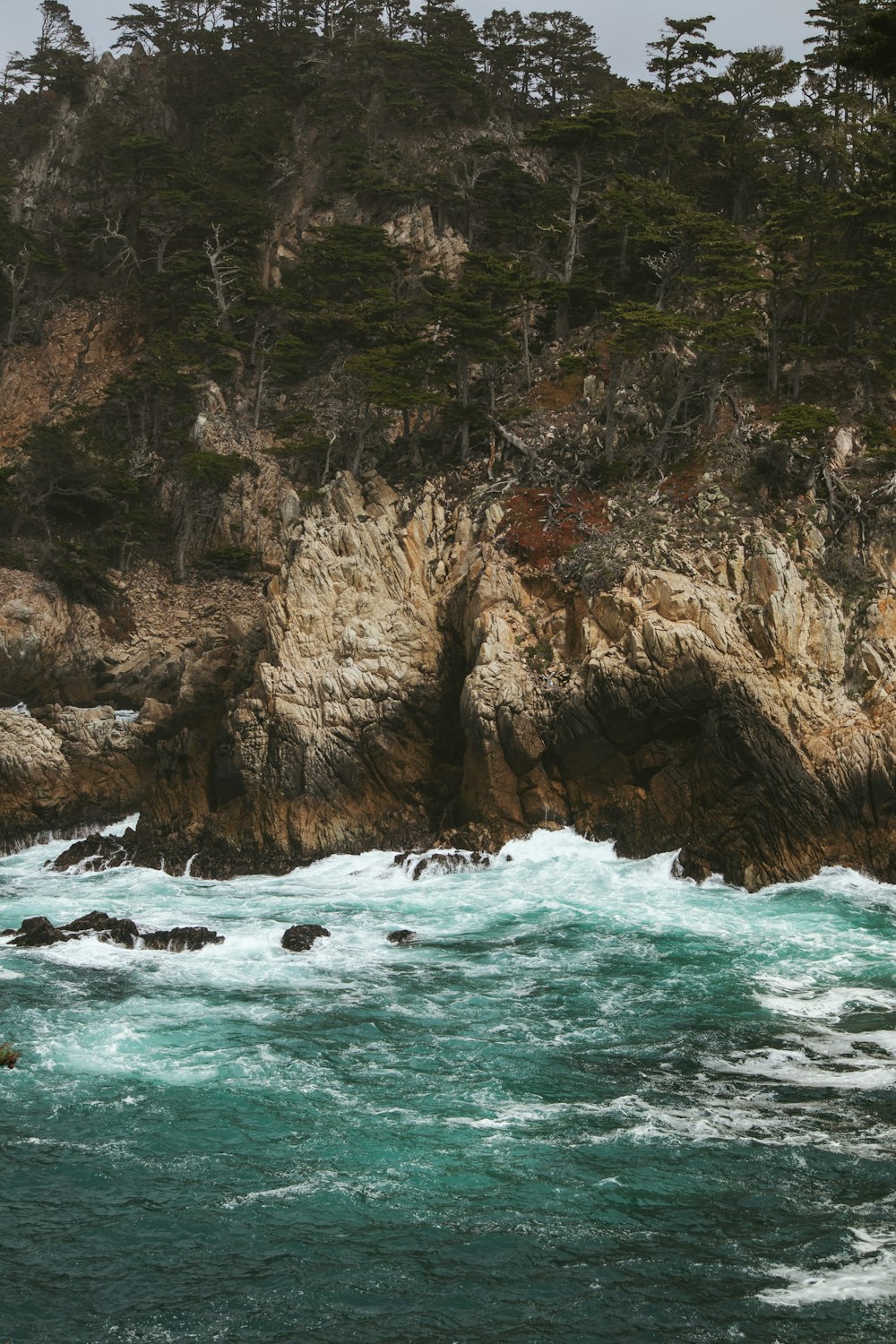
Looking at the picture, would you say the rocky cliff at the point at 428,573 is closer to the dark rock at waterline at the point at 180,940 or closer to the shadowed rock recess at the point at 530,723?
the shadowed rock recess at the point at 530,723

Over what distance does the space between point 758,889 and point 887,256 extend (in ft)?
70.1

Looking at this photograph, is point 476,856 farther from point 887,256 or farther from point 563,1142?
point 887,256

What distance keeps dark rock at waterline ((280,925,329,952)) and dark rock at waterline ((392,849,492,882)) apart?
5347mm

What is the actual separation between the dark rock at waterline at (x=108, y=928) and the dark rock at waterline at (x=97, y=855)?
622 cm

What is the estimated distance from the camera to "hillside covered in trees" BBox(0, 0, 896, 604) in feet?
128

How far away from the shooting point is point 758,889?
2766 cm

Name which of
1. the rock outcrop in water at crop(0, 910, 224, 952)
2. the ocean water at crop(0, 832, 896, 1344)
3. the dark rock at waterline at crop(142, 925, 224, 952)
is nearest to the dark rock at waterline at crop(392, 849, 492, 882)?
the ocean water at crop(0, 832, 896, 1344)

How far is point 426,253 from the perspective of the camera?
52312mm

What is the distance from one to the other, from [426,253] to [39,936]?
37.4 meters

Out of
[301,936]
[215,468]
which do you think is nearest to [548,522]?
[215,468]

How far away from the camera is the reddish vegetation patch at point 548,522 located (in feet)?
114

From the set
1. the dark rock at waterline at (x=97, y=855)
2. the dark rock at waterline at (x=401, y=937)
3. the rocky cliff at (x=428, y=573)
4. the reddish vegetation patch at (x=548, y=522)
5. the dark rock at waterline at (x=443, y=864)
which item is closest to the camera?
the dark rock at waterline at (x=401, y=937)

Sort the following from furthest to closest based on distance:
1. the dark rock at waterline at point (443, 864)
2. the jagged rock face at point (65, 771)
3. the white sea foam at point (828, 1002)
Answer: the jagged rock face at point (65, 771) → the dark rock at waterline at point (443, 864) → the white sea foam at point (828, 1002)

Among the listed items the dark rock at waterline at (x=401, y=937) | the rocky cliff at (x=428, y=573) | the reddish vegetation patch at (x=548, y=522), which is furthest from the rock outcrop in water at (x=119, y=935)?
the reddish vegetation patch at (x=548, y=522)
